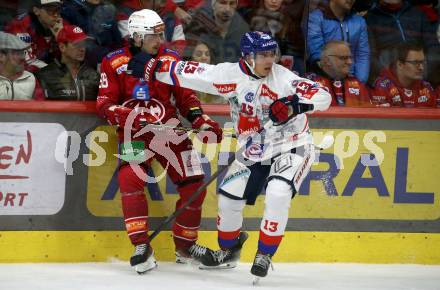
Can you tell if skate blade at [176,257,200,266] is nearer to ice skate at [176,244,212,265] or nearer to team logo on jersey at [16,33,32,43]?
ice skate at [176,244,212,265]

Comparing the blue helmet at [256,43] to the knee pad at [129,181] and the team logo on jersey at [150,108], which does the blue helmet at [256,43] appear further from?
the knee pad at [129,181]

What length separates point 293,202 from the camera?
6.64 m

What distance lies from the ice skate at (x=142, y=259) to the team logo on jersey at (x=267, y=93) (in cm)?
112

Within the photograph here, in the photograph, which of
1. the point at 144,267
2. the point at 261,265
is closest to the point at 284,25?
the point at 261,265

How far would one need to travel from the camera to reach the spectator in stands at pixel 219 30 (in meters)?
6.67

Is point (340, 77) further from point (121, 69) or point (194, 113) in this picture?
point (121, 69)

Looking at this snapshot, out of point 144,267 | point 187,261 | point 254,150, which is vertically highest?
point 254,150

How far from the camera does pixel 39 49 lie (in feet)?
21.0

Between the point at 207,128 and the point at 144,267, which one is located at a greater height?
the point at 207,128

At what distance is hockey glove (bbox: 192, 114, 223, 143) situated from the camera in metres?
6.23

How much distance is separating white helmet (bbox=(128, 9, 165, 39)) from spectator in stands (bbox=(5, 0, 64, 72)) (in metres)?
0.52

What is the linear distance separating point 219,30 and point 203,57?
0.21 metres

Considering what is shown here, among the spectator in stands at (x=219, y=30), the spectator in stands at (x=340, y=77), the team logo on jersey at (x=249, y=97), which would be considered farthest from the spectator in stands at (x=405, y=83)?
the team logo on jersey at (x=249, y=97)

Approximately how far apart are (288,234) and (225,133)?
0.77 m
